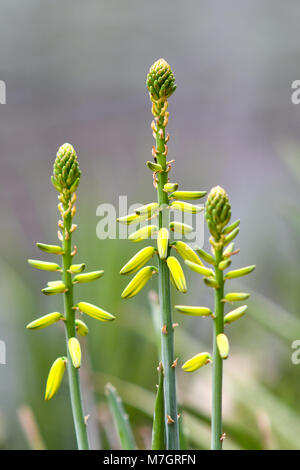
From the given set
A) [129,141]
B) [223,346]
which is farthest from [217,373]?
[129,141]

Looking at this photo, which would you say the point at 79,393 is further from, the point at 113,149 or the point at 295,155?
the point at 113,149

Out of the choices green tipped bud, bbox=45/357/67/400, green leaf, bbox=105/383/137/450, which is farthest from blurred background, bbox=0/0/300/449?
green tipped bud, bbox=45/357/67/400

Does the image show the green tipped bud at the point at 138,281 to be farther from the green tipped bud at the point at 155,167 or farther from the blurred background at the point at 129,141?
the blurred background at the point at 129,141

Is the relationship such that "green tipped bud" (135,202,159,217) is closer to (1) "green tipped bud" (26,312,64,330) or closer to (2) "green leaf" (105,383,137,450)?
(1) "green tipped bud" (26,312,64,330)

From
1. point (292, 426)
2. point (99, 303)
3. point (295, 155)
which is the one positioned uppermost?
point (295, 155)

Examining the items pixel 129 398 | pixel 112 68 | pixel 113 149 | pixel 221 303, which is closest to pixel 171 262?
pixel 221 303

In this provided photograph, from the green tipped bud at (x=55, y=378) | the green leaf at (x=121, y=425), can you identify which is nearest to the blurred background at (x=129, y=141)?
the green leaf at (x=121, y=425)
